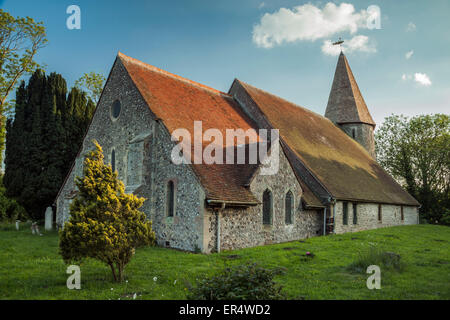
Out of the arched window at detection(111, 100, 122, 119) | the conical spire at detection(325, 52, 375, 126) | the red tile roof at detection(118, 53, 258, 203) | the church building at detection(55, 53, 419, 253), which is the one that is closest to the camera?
the church building at detection(55, 53, 419, 253)

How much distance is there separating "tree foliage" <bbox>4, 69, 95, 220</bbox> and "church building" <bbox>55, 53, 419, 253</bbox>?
1.76 metres

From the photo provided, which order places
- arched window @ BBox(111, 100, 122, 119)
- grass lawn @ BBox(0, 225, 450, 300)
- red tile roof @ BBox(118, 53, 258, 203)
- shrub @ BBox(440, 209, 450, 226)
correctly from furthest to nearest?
shrub @ BBox(440, 209, 450, 226)
arched window @ BBox(111, 100, 122, 119)
red tile roof @ BBox(118, 53, 258, 203)
grass lawn @ BBox(0, 225, 450, 300)

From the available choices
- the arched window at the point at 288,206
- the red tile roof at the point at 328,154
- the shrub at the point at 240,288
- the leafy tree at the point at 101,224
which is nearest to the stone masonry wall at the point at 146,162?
the leafy tree at the point at 101,224

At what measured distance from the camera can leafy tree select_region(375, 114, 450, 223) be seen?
3722cm

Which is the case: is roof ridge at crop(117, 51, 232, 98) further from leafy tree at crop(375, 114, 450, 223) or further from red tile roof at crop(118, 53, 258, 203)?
leafy tree at crop(375, 114, 450, 223)

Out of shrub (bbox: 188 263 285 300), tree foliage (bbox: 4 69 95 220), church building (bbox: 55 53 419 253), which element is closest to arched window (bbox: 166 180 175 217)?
church building (bbox: 55 53 419 253)

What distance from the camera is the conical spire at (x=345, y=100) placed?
3453 centimetres

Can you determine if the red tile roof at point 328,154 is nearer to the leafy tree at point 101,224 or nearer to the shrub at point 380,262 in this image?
the shrub at point 380,262

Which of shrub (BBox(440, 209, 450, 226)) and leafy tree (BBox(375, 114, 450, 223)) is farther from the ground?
leafy tree (BBox(375, 114, 450, 223))

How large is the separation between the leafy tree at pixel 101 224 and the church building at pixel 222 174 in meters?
4.39

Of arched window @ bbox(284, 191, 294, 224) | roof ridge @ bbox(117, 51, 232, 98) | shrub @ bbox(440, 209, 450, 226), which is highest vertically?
roof ridge @ bbox(117, 51, 232, 98)
